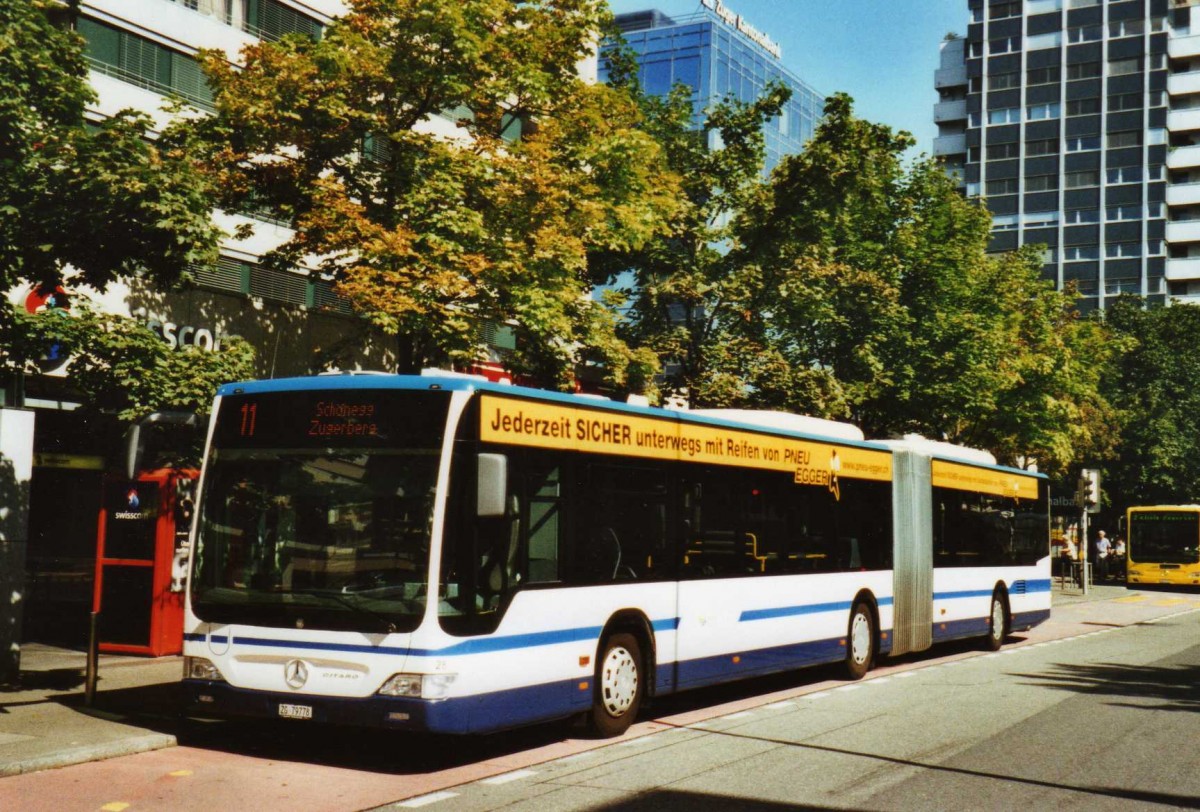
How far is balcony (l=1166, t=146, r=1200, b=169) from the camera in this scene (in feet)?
312

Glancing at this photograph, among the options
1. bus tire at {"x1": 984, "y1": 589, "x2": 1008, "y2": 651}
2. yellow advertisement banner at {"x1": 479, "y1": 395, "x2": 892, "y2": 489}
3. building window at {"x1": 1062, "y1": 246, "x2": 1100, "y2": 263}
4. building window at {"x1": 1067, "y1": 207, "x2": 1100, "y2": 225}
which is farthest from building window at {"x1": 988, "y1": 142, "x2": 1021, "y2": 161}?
yellow advertisement banner at {"x1": 479, "y1": 395, "x2": 892, "y2": 489}

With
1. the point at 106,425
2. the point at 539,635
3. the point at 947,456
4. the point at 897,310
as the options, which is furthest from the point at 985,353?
the point at 539,635

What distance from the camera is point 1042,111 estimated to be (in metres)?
99.8

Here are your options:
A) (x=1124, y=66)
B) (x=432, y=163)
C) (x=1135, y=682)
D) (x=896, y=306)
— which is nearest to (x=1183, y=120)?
(x=1124, y=66)

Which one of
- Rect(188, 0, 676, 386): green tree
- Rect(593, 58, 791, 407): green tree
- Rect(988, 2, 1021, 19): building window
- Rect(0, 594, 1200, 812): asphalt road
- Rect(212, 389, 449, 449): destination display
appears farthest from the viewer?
Rect(988, 2, 1021, 19): building window

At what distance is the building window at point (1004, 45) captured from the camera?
330ft

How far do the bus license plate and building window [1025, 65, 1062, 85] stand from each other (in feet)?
329

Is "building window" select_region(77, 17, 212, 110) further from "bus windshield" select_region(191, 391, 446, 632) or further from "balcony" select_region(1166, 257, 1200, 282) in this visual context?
"balcony" select_region(1166, 257, 1200, 282)

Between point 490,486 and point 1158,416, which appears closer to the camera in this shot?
point 490,486

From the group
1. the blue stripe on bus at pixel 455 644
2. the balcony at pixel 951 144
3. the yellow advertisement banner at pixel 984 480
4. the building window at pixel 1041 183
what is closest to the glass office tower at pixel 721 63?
the balcony at pixel 951 144

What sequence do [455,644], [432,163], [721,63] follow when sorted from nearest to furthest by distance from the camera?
[455,644], [432,163], [721,63]

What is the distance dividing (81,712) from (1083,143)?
98.0 meters

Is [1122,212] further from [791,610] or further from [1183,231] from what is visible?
[791,610]

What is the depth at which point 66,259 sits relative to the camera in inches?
428
